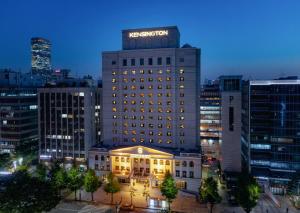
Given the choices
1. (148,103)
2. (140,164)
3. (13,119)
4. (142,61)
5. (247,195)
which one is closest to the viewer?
(247,195)

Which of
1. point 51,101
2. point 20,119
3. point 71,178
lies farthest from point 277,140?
point 20,119

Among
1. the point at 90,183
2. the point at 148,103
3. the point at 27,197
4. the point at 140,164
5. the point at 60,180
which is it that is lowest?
the point at 90,183

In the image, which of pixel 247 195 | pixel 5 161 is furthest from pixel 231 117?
pixel 5 161

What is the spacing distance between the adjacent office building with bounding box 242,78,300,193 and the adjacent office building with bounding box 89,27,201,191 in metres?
19.7

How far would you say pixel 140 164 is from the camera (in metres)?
91.2

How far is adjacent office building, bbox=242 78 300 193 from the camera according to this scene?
77.6m

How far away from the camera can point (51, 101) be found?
10744 cm

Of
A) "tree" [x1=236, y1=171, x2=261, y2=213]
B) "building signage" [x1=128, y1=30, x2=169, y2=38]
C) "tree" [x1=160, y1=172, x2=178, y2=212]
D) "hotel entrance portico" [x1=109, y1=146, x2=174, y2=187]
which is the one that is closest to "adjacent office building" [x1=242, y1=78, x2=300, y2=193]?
"tree" [x1=236, y1=171, x2=261, y2=213]

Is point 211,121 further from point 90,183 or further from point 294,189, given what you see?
point 90,183

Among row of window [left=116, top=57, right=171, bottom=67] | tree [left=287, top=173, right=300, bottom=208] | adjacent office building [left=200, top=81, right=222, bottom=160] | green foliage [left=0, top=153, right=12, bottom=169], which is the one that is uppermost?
row of window [left=116, top=57, right=171, bottom=67]

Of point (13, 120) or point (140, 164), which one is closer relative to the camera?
point (140, 164)

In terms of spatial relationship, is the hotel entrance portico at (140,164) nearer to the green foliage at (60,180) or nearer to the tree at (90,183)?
the tree at (90,183)

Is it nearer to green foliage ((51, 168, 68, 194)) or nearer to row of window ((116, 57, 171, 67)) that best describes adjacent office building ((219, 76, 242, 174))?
row of window ((116, 57, 171, 67))

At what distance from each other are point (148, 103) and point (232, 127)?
3125cm
